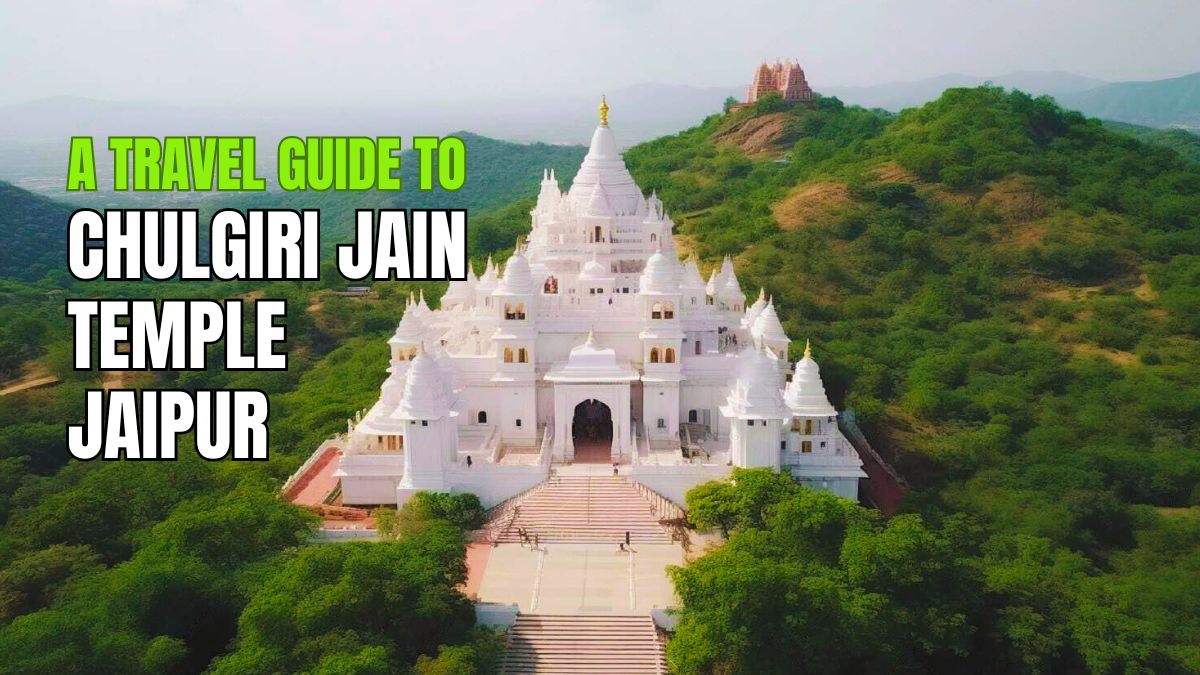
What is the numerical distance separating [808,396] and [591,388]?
20.9 ft

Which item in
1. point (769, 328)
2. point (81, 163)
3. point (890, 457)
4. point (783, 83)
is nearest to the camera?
point (81, 163)

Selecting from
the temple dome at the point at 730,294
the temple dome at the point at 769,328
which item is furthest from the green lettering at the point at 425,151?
the temple dome at the point at 769,328

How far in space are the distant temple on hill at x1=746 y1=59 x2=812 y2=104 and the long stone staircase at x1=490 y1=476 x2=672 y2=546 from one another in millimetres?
90058

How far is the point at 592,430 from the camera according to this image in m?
32.9

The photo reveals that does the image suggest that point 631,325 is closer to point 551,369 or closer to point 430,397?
point 551,369

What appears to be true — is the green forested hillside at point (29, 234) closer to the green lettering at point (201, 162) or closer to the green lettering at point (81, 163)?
the green lettering at point (81, 163)

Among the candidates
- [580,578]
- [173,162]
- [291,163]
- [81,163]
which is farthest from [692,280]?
[81,163]

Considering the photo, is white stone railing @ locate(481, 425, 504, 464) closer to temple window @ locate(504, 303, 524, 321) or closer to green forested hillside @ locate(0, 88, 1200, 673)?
temple window @ locate(504, 303, 524, 321)

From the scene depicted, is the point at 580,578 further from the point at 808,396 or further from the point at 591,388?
the point at 808,396

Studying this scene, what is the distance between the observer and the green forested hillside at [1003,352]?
2350cm

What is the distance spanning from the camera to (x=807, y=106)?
110m

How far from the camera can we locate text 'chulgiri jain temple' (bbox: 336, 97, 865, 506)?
93.6ft

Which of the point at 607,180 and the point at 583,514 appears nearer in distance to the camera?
the point at 583,514

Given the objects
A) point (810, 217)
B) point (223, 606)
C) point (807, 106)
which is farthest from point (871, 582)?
point (807, 106)
